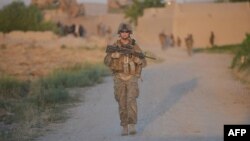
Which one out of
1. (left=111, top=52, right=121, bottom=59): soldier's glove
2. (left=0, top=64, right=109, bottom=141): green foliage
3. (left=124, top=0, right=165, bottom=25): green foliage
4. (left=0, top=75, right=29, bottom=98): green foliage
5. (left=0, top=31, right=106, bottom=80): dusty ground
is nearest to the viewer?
(left=111, top=52, right=121, bottom=59): soldier's glove

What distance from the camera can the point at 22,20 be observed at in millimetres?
50844

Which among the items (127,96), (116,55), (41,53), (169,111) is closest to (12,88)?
(169,111)

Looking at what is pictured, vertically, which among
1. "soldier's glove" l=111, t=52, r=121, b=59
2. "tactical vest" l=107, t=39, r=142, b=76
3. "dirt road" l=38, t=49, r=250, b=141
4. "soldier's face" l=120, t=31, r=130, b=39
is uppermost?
"soldier's face" l=120, t=31, r=130, b=39

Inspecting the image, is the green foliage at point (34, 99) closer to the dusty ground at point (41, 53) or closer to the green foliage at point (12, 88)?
the green foliage at point (12, 88)

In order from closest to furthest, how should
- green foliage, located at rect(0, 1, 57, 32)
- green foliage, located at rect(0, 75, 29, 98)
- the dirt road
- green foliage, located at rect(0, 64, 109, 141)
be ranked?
the dirt road → green foliage, located at rect(0, 64, 109, 141) → green foliage, located at rect(0, 75, 29, 98) → green foliage, located at rect(0, 1, 57, 32)

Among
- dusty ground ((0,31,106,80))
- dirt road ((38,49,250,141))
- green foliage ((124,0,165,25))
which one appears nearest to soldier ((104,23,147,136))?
dirt road ((38,49,250,141))

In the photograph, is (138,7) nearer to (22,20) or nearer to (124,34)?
(22,20)

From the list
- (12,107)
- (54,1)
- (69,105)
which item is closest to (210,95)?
(69,105)

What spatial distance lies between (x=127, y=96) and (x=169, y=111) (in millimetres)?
3122

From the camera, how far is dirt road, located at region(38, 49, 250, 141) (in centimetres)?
942

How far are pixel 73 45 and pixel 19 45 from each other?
3.80 m

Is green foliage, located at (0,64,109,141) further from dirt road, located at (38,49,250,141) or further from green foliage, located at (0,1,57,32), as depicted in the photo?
green foliage, located at (0,1,57,32)

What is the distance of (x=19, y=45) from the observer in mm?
38000

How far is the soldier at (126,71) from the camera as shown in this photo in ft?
29.5
